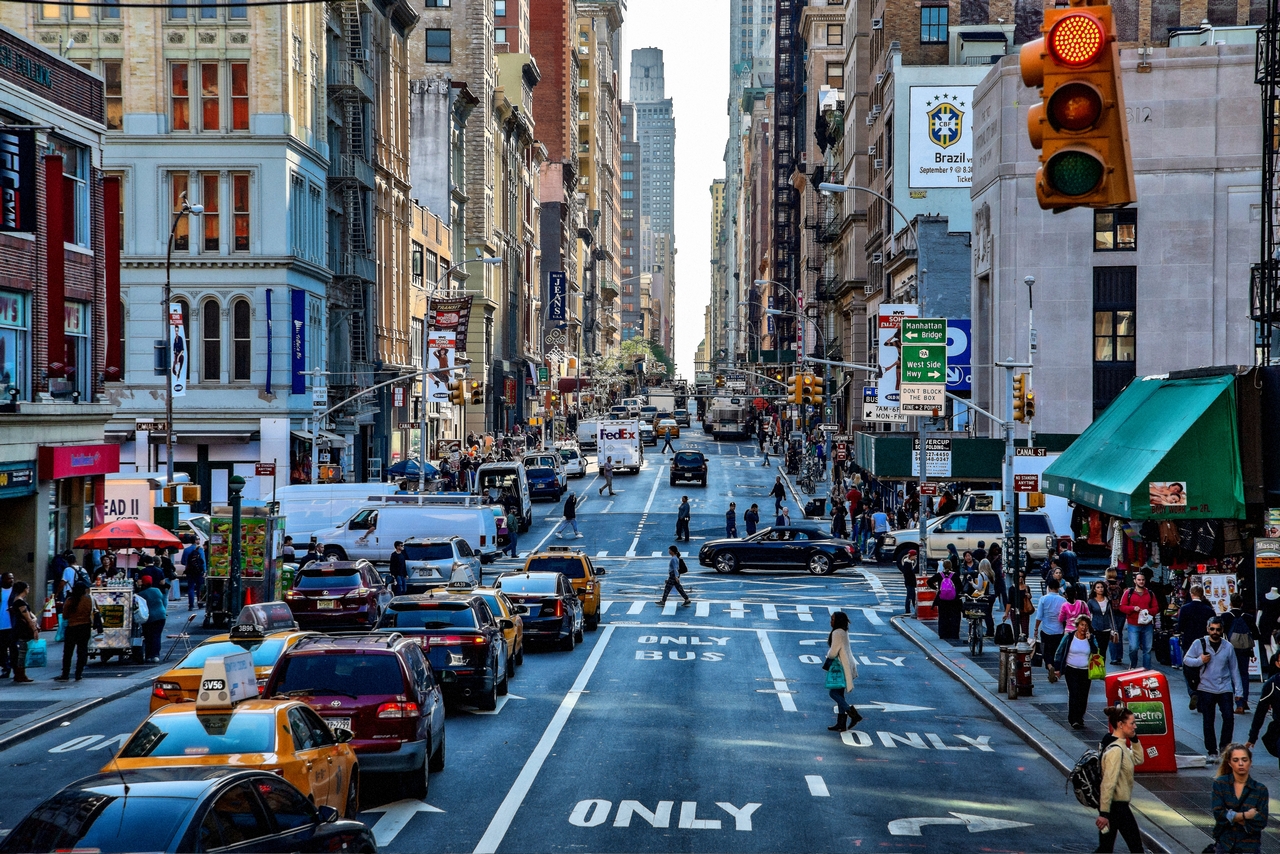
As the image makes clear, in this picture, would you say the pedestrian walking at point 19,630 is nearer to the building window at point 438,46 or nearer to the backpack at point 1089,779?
the backpack at point 1089,779

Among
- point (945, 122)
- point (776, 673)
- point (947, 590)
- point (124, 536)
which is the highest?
point (945, 122)

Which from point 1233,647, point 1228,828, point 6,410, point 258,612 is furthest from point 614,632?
point 1228,828

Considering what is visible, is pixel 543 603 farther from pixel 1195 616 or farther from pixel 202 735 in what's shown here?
pixel 202 735

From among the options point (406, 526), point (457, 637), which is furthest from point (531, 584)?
point (406, 526)

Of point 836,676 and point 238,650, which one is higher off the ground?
point 238,650

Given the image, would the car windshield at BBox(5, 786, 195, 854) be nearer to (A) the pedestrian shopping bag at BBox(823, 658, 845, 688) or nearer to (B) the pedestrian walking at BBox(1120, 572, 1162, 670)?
(A) the pedestrian shopping bag at BBox(823, 658, 845, 688)

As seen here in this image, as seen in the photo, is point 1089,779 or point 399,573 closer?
point 1089,779

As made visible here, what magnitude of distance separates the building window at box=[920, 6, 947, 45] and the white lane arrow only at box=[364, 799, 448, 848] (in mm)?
66206

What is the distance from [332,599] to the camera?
98.5 ft

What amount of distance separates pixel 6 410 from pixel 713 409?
104 meters

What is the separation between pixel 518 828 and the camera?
1381cm

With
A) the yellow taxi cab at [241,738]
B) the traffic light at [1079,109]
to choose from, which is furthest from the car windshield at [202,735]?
the traffic light at [1079,109]

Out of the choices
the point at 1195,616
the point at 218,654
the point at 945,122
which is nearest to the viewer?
the point at 218,654

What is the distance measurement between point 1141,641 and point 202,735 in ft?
58.1
